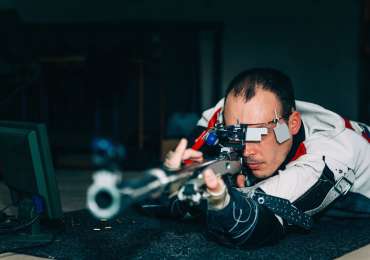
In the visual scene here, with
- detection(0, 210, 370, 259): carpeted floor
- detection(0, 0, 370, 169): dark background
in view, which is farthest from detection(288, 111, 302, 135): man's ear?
detection(0, 0, 370, 169): dark background

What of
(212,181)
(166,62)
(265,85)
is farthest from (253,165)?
(166,62)

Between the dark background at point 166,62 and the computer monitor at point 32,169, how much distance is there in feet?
7.31

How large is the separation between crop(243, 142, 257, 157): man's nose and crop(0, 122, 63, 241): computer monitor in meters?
0.53

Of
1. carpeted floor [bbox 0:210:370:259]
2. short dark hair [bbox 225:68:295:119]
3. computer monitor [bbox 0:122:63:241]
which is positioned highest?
short dark hair [bbox 225:68:295:119]

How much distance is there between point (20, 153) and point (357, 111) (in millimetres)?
2965

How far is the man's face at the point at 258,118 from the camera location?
1.65 metres

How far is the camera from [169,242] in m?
1.91

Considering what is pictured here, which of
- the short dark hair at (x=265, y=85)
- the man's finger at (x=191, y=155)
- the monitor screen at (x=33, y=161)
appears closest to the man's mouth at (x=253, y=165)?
the short dark hair at (x=265, y=85)

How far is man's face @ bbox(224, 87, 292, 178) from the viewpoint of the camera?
5.42 feet

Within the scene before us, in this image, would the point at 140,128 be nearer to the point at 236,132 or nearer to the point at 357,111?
the point at 357,111

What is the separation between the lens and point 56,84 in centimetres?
432

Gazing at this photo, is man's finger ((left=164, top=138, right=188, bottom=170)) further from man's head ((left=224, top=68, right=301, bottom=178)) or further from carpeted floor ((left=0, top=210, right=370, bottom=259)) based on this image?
carpeted floor ((left=0, top=210, right=370, bottom=259))

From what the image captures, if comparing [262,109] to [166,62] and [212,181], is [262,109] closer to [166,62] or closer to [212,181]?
[212,181]

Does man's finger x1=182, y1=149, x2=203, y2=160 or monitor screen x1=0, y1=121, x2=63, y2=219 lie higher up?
man's finger x1=182, y1=149, x2=203, y2=160
